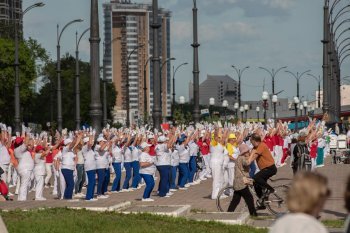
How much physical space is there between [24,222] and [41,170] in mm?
11051

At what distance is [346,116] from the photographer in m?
164

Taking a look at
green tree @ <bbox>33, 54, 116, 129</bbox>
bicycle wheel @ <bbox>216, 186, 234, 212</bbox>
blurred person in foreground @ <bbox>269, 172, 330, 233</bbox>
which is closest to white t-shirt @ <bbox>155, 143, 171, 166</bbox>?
bicycle wheel @ <bbox>216, 186, 234, 212</bbox>

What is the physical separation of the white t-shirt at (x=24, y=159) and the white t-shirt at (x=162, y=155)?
10.0 feet

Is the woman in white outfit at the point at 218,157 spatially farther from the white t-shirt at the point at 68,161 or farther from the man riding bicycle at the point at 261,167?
the man riding bicycle at the point at 261,167

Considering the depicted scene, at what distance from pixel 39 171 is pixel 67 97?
10074 cm

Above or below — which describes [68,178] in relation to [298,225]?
below

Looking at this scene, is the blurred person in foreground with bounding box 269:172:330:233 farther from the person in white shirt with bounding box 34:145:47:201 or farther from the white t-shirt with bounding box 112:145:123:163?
the white t-shirt with bounding box 112:145:123:163

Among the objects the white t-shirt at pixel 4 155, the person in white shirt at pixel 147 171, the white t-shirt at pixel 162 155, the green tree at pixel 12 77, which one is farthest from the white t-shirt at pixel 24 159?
the green tree at pixel 12 77

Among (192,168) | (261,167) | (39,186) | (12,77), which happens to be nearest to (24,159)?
(39,186)

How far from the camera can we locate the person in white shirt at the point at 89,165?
2445 cm

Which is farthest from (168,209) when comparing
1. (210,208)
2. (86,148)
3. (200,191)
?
(200,191)

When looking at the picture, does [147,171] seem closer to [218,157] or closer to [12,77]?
[218,157]

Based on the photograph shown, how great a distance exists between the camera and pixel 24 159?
25219mm

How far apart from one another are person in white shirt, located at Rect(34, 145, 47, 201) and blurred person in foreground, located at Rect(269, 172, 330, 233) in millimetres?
20344
